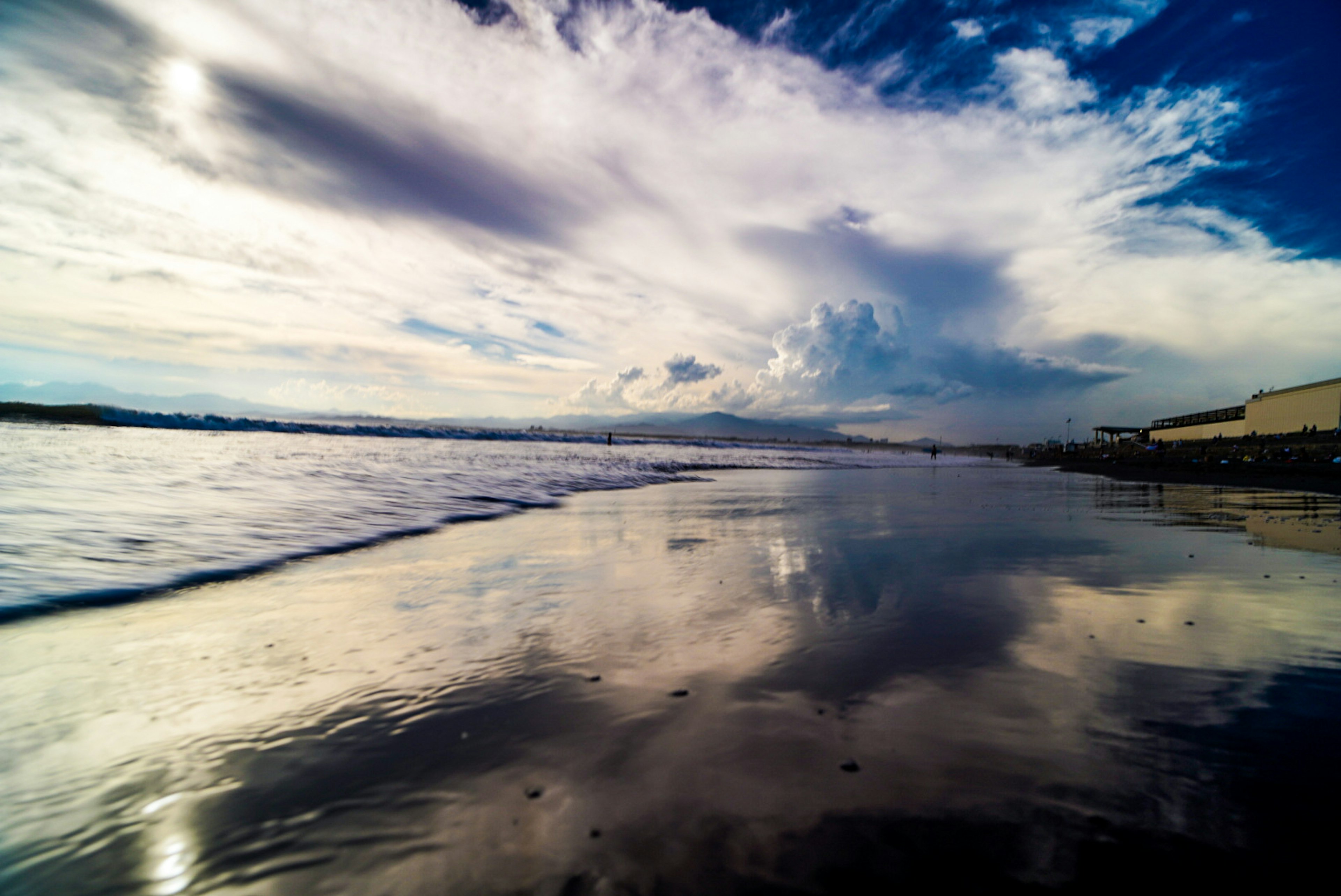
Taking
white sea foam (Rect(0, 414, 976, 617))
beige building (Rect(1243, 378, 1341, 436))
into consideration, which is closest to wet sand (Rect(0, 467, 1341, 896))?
white sea foam (Rect(0, 414, 976, 617))

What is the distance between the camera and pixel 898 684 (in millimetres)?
3066

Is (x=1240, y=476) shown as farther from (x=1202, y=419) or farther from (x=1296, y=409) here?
(x=1202, y=419)

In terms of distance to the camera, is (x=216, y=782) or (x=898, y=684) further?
(x=898, y=684)

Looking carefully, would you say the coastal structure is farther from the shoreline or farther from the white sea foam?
the white sea foam

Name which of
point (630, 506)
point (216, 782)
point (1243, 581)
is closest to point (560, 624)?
point (216, 782)

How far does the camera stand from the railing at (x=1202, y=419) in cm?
4966

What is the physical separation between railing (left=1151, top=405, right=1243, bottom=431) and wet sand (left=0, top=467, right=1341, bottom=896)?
63275mm

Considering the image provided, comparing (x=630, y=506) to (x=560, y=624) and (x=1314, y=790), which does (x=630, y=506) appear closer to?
(x=560, y=624)

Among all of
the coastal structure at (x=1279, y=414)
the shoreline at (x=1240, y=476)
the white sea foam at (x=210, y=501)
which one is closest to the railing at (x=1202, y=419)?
the coastal structure at (x=1279, y=414)

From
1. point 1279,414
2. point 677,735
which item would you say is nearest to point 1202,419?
point 1279,414

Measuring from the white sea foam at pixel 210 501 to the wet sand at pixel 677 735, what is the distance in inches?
37.3

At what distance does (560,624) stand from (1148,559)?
687 centimetres

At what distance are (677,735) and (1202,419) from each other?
7796 centimetres

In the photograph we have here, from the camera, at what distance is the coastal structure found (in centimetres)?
3625
